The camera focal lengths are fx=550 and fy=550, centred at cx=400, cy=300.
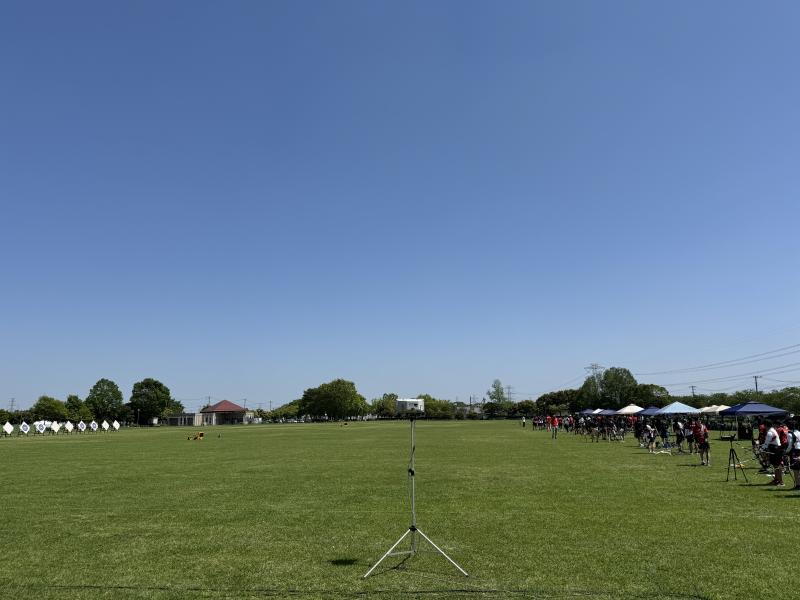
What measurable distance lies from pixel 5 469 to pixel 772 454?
2980cm

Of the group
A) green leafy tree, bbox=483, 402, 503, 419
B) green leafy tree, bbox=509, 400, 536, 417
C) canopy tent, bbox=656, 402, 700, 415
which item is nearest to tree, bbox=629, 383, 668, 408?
green leafy tree, bbox=509, 400, 536, 417

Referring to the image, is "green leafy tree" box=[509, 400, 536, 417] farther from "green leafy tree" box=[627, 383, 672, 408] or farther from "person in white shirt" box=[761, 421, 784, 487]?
"person in white shirt" box=[761, 421, 784, 487]

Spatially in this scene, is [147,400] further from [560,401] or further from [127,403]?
[560,401]

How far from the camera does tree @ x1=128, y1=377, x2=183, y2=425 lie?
13750 cm

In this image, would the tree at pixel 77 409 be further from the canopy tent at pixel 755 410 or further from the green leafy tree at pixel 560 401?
the canopy tent at pixel 755 410

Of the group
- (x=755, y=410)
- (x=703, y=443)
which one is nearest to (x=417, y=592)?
(x=703, y=443)

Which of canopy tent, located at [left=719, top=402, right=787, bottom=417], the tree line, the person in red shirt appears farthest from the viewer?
the tree line

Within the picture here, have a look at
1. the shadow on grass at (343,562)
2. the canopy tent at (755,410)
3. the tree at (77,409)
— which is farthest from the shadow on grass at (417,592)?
the tree at (77,409)

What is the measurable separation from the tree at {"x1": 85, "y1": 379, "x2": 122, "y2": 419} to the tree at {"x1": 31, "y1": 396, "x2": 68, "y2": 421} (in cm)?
1071

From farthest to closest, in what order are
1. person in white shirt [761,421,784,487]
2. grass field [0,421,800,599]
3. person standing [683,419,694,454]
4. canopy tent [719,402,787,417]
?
canopy tent [719,402,787,417]
person standing [683,419,694,454]
person in white shirt [761,421,784,487]
grass field [0,421,800,599]

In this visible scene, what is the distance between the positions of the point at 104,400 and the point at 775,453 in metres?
148

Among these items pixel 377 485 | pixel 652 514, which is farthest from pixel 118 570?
pixel 652 514

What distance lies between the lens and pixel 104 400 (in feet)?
450

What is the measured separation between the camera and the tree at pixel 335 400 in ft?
544
